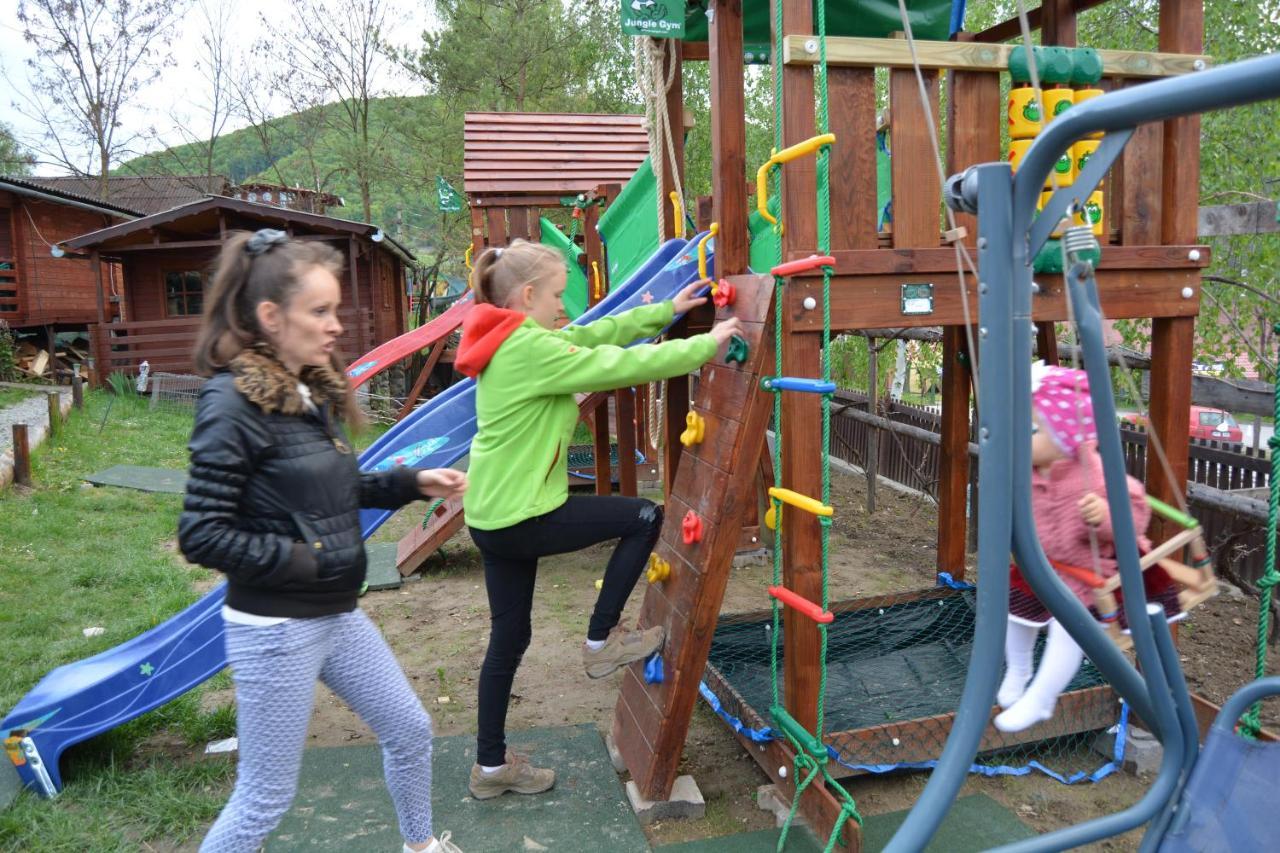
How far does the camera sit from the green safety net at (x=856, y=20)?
403 cm

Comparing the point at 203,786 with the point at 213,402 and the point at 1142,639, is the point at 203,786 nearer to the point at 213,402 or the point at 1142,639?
the point at 213,402

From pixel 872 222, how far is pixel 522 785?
220 centimetres

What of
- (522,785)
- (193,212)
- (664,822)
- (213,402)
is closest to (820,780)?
(664,822)

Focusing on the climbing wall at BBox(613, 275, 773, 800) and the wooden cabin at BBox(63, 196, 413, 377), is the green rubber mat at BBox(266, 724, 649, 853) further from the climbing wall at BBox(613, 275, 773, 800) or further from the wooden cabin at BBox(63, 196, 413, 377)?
the wooden cabin at BBox(63, 196, 413, 377)

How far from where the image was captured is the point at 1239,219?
414 centimetres

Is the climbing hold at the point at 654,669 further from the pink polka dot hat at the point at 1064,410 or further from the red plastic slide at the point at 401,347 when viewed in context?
the red plastic slide at the point at 401,347

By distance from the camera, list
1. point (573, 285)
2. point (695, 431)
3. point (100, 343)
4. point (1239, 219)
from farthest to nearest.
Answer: point (100, 343) < point (573, 285) < point (1239, 219) < point (695, 431)

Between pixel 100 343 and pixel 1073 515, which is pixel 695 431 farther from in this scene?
pixel 100 343

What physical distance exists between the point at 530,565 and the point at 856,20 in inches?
116

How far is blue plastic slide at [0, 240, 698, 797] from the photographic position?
3170 millimetres

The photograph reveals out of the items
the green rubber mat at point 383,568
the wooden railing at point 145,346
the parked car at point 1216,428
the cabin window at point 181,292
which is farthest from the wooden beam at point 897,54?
the cabin window at point 181,292

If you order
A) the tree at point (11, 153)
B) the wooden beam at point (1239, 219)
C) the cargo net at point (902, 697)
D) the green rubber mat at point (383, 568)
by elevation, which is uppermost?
the tree at point (11, 153)

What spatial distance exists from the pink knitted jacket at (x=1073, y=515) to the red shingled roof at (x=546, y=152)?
7.10 m

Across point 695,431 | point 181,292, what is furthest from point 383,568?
point 181,292
